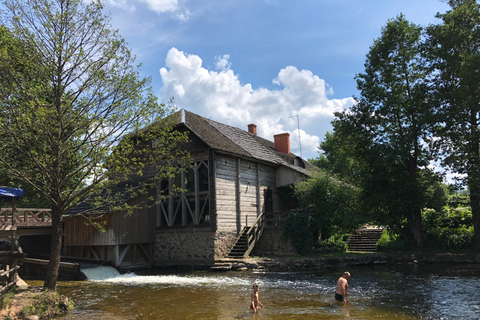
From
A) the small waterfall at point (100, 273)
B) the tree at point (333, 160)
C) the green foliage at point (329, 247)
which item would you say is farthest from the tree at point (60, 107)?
the tree at point (333, 160)

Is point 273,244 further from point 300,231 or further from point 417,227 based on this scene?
point 417,227

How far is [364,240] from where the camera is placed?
26.2 metres

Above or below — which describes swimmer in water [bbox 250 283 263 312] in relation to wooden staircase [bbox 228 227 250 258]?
below

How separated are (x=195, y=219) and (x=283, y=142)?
1292cm

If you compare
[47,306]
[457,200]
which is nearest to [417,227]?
[457,200]

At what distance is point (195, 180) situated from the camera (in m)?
21.7

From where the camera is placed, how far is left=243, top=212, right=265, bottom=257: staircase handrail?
22152 mm

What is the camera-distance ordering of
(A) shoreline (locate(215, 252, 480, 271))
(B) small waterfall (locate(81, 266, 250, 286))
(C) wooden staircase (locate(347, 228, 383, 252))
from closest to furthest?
(B) small waterfall (locate(81, 266, 250, 286)) → (A) shoreline (locate(215, 252, 480, 271)) → (C) wooden staircase (locate(347, 228, 383, 252))

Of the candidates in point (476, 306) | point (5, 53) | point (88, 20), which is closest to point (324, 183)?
point (476, 306)

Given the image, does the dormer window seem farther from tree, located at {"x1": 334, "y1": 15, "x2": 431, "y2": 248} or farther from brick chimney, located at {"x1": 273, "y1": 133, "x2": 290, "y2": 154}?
tree, located at {"x1": 334, "y1": 15, "x2": 431, "y2": 248}

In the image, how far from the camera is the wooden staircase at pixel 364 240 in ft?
82.2

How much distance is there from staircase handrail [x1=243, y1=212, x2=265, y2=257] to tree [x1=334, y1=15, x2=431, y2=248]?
252 inches

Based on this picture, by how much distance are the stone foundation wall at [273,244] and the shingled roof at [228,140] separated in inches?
180

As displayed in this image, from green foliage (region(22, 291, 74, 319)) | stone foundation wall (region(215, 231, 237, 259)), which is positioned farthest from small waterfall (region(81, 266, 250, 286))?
green foliage (region(22, 291, 74, 319))
